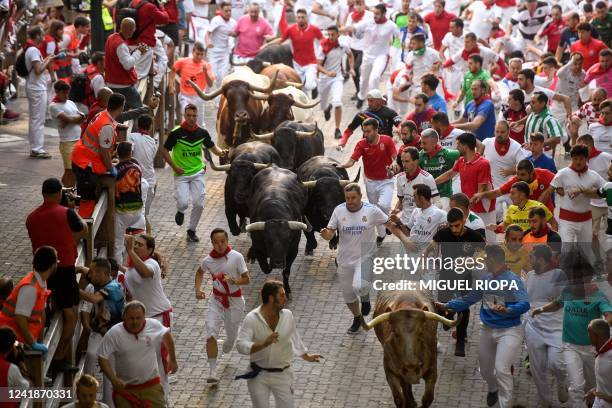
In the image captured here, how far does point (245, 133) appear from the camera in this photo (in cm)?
2234

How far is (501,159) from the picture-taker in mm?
18469

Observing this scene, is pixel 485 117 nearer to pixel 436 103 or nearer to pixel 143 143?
pixel 436 103

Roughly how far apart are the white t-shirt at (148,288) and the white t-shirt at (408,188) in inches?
160

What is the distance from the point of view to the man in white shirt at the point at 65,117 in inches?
768

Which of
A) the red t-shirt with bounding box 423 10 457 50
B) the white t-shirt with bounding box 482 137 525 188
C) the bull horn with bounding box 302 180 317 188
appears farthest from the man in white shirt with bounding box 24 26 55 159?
the red t-shirt with bounding box 423 10 457 50

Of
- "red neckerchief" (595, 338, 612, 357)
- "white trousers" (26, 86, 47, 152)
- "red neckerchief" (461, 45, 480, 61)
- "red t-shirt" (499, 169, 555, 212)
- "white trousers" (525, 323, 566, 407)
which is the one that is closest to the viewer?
"red neckerchief" (595, 338, 612, 357)

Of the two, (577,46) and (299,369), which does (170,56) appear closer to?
(577,46)

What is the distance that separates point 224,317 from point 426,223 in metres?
2.75

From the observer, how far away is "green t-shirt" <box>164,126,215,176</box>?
19.3 metres

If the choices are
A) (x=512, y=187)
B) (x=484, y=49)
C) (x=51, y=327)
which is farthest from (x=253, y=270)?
(x=484, y=49)

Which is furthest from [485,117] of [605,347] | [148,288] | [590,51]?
[605,347]

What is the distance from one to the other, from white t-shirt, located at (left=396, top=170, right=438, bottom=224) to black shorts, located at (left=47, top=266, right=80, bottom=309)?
16.7 feet

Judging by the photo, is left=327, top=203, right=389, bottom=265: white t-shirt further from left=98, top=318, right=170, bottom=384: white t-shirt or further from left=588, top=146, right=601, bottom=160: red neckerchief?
left=98, top=318, right=170, bottom=384: white t-shirt

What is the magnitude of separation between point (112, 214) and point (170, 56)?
8554 millimetres
